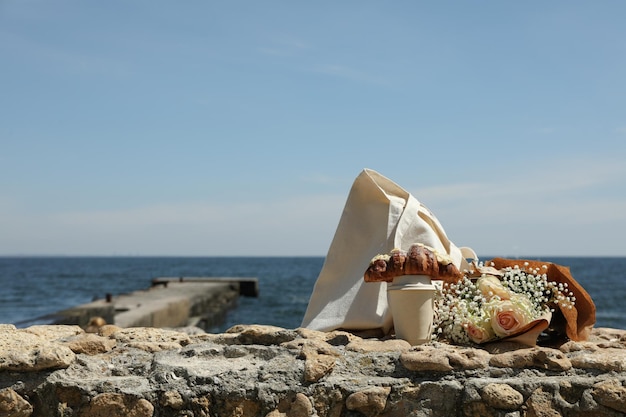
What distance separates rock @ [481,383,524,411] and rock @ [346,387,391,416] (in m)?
0.43

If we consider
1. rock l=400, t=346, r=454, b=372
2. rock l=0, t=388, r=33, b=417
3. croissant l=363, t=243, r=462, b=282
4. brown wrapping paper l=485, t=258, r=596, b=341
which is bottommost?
rock l=0, t=388, r=33, b=417

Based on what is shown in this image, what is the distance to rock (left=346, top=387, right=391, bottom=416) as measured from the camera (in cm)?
330

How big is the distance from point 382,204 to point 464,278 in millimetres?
749

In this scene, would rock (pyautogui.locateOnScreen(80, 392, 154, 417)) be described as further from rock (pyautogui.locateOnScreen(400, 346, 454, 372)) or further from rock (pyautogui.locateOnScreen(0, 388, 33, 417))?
rock (pyautogui.locateOnScreen(400, 346, 454, 372))

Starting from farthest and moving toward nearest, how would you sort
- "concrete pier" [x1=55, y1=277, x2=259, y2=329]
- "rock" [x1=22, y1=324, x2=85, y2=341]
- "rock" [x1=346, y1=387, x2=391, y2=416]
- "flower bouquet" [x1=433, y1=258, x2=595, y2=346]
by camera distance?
"concrete pier" [x1=55, y1=277, x2=259, y2=329]
"rock" [x1=22, y1=324, x2=85, y2=341]
"flower bouquet" [x1=433, y1=258, x2=595, y2=346]
"rock" [x1=346, y1=387, x2=391, y2=416]

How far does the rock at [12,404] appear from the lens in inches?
132

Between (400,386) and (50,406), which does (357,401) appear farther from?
(50,406)

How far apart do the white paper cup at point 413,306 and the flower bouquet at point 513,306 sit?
13 cm

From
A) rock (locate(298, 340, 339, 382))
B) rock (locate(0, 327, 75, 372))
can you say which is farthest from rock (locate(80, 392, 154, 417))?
rock (locate(298, 340, 339, 382))

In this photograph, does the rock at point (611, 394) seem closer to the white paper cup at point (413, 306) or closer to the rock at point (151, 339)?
Result: the white paper cup at point (413, 306)

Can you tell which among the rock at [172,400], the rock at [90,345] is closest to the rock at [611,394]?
the rock at [172,400]

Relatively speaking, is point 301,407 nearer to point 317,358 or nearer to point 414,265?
point 317,358

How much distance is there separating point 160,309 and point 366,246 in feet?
69.2

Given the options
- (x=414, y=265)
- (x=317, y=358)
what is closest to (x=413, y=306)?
(x=414, y=265)
